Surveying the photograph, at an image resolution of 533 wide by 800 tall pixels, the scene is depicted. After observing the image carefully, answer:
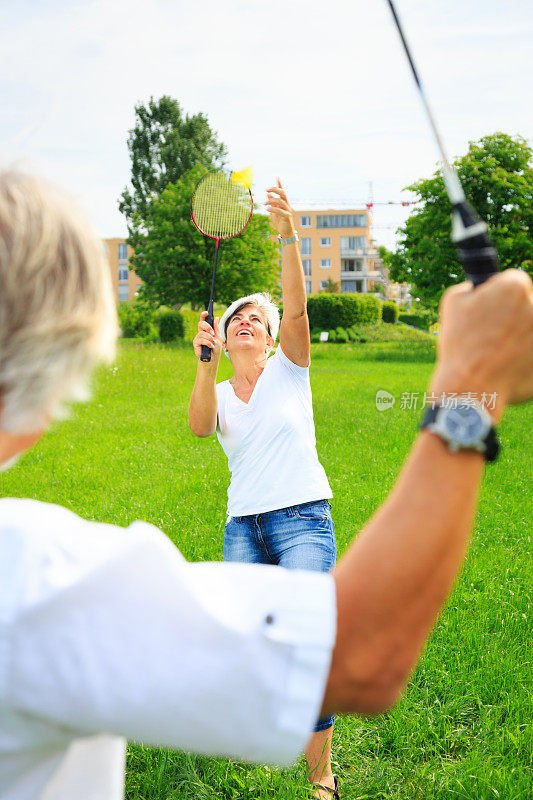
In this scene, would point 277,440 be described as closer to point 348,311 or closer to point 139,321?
point 139,321

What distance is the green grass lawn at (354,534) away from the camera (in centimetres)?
293

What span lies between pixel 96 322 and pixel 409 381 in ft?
49.6

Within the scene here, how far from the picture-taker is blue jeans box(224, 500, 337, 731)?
9.52 ft

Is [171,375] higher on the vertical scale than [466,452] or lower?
lower

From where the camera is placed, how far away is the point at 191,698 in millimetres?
787

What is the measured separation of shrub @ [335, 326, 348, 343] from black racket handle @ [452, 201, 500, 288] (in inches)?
1253

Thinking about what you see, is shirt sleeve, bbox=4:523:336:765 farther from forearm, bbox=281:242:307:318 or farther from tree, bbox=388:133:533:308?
tree, bbox=388:133:533:308

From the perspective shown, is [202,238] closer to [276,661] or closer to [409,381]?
[409,381]

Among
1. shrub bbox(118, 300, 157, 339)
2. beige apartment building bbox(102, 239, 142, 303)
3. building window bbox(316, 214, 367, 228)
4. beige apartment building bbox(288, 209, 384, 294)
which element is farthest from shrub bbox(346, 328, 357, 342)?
beige apartment building bbox(102, 239, 142, 303)

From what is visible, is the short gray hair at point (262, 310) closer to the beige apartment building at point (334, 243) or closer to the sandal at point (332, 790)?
the sandal at point (332, 790)

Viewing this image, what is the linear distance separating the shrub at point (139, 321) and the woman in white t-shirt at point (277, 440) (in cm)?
2978

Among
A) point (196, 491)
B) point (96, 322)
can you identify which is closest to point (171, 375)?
point (196, 491)

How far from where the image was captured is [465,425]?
84 cm

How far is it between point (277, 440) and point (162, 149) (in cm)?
4040
